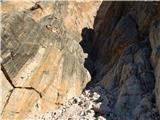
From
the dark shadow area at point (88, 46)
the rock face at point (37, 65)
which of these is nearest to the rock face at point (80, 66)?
the rock face at point (37, 65)

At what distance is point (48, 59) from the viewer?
1302 inches

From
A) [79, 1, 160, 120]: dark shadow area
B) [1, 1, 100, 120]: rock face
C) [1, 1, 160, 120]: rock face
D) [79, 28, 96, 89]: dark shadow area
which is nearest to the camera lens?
[79, 1, 160, 120]: dark shadow area

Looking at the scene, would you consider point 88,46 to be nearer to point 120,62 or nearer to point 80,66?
point 80,66

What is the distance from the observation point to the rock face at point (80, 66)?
28.8 m

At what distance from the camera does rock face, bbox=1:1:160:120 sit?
1133 inches

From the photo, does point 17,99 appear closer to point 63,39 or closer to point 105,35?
point 63,39

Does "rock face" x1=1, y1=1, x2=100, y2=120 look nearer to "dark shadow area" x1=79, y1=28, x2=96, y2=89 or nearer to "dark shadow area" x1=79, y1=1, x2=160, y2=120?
"dark shadow area" x1=79, y1=28, x2=96, y2=89

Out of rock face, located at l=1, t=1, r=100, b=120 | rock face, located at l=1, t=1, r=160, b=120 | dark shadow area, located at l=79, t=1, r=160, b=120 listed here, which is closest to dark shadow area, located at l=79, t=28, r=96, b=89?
dark shadow area, located at l=79, t=1, r=160, b=120

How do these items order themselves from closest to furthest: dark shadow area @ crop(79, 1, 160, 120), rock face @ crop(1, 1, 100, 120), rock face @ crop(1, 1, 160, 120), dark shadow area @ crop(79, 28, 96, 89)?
dark shadow area @ crop(79, 1, 160, 120), rock face @ crop(1, 1, 160, 120), rock face @ crop(1, 1, 100, 120), dark shadow area @ crop(79, 28, 96, 89)

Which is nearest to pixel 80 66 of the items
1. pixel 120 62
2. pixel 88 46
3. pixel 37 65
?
pixel 120 62

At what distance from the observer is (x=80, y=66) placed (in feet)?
114

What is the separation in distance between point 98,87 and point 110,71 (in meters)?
1.77

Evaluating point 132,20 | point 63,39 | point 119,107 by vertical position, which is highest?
point 132,20

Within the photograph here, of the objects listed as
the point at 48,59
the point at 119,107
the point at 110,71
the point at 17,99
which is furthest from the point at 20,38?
the point at 119,107
